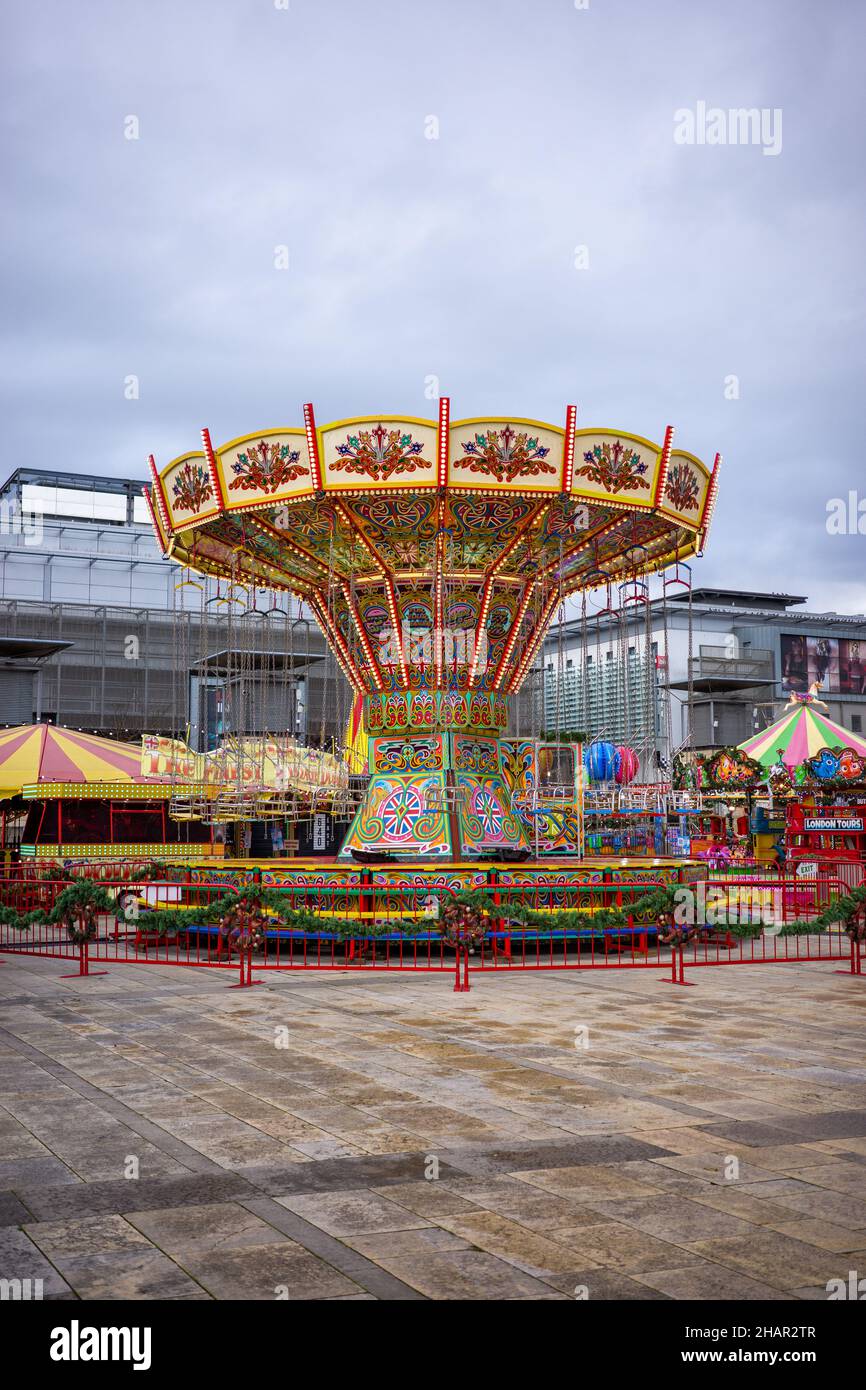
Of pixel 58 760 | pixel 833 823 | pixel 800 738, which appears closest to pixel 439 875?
pixel 833 823

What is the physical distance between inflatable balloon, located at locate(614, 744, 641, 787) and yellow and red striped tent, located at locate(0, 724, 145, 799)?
1175cm

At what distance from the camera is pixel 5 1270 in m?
4.94

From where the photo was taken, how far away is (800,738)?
35.0m

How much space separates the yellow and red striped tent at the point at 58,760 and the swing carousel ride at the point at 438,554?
10.3 meters

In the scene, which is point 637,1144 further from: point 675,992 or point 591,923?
point 591,923

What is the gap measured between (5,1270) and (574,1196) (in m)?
2.64

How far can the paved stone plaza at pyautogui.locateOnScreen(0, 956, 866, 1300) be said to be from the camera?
5.00 meters

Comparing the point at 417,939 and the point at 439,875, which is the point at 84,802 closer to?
the point at 439,875

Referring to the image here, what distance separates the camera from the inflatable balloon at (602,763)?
100ft

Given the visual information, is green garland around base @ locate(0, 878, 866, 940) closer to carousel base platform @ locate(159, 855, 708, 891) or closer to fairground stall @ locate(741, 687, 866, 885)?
carousel base platform @ locate(159, 855, 708, 891)

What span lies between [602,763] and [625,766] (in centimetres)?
375

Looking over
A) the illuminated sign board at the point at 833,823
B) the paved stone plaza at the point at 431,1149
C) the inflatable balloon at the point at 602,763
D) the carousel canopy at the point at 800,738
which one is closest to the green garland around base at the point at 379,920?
the paved stone plaza at the point at 431,1149

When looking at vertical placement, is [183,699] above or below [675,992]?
above
